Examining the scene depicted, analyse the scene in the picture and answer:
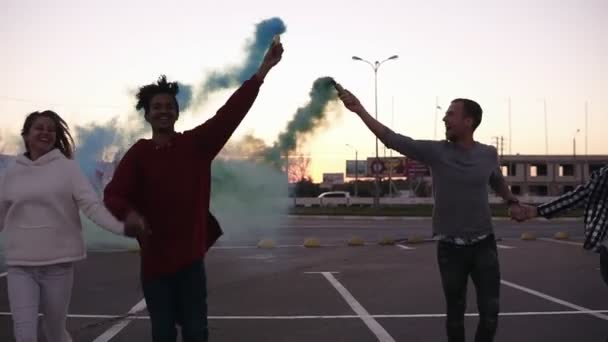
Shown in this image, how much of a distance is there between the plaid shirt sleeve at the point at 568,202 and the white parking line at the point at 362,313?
2.23 meters

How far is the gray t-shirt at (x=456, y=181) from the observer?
4.84 m

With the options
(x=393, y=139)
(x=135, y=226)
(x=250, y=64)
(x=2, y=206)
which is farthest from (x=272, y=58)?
(x=250, y=64)

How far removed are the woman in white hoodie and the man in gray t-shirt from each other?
1898 millimetres

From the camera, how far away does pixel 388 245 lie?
1808cm

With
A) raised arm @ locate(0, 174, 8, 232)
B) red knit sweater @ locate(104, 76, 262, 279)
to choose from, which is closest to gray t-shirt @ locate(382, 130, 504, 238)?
red knit sweater @ locate(104, 76, 262, 279)

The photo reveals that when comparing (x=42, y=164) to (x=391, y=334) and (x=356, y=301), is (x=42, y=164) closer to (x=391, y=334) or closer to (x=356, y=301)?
(x=391, y=334)

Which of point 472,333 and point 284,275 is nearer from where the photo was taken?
point 472,333

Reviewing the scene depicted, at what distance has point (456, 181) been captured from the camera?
4867mm

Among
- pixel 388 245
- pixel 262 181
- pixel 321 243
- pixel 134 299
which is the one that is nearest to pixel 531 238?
→ pixel 388 245

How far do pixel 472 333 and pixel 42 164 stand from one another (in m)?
4.28

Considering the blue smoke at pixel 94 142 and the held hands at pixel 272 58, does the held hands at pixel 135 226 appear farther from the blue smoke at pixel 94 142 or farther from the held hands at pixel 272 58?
the blue smoke at pixel 94 142

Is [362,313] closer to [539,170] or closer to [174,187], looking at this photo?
[174,187]

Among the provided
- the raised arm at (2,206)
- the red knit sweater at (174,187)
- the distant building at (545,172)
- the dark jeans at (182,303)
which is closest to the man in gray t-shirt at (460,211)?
the red knit sweater at (174,187)

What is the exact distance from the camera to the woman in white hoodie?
4.20 meters
